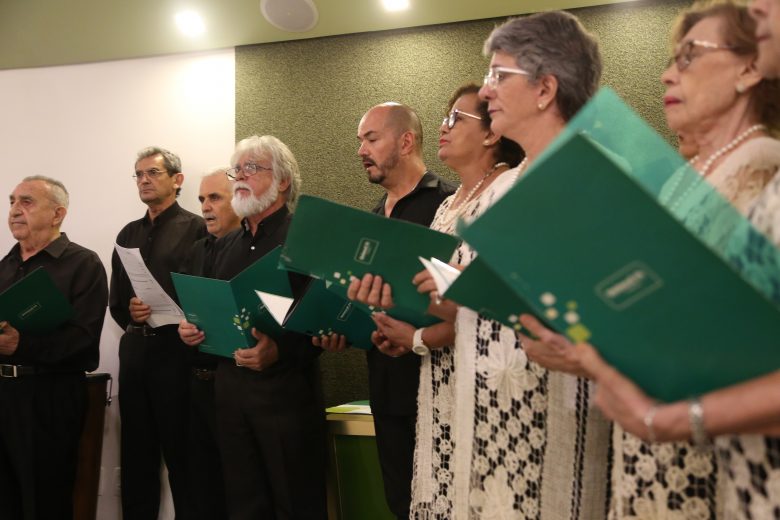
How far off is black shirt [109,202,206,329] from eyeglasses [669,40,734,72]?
2916 millimetres

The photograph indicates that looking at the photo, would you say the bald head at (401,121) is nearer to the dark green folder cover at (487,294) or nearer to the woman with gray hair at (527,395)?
the woman with gray hair at (527,395)

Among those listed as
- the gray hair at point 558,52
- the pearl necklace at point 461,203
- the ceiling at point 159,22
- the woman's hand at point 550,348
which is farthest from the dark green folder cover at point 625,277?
the ceiling at point 159,22

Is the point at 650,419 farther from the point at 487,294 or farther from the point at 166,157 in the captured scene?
the point at 166,157

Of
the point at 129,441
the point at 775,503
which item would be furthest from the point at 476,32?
the point at 775,503

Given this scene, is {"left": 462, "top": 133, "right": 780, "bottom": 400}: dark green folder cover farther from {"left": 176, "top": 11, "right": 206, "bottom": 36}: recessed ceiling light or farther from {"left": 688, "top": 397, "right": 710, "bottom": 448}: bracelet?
{"left": 176, "top": 11, "right": 206, "bottom": 36}: recessed ceiling light

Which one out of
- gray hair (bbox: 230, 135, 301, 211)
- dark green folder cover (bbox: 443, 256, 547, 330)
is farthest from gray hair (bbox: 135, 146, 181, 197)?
dark green folder cover (bbox: 443, 256, 547, 330)

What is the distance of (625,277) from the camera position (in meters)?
0.91

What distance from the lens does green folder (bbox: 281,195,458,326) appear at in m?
1.70

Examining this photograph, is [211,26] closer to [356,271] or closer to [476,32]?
[476,32]

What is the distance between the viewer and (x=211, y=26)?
13.6ft

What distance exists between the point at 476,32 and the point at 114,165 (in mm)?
2329

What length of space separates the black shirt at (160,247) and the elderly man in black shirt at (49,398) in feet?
0.92

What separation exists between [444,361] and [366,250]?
500 millimetres

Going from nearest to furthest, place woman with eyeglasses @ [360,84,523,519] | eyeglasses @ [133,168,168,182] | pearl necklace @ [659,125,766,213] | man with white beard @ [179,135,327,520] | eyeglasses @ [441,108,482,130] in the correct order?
pearl necklace @ [659,125,766,213]
woman with eyeglasses @ [360,84,523,519]
eyeglasses @ [441,108,482,130]
man with white beard @ [179,135,327,520]
eyeglasses @ [133,168,168,182]
